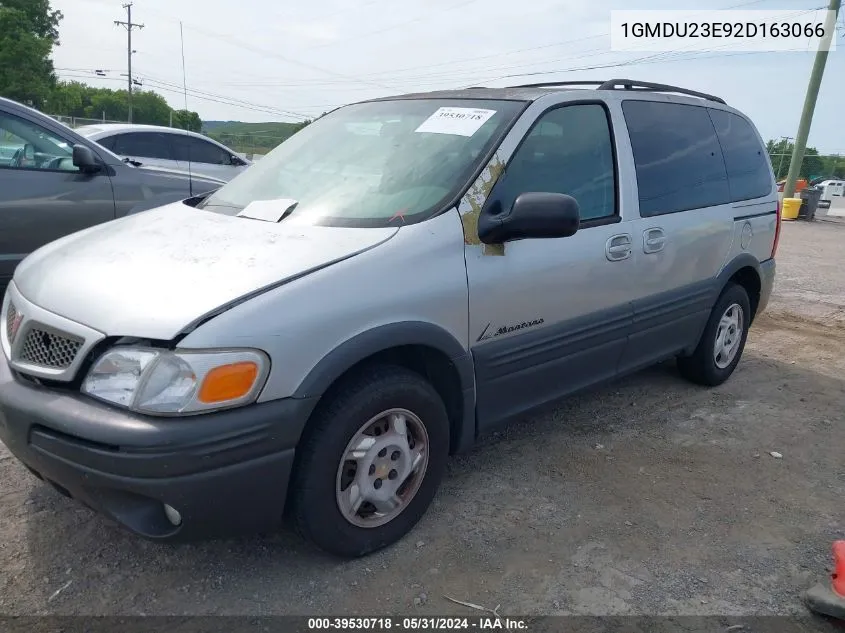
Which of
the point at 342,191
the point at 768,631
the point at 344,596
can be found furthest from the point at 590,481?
the point at 342,191

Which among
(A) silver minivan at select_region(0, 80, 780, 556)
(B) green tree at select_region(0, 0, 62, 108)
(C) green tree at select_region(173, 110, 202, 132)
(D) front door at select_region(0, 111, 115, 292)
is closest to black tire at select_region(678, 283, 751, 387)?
(A) silver minivan at select_region(0, 80, 780, 556)

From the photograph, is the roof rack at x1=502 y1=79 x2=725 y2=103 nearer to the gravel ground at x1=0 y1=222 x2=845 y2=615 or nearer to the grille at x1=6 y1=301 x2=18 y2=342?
the gravel ground at x1=0 y1=222 x2=845 y2=615

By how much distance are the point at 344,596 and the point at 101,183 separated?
4.03 m

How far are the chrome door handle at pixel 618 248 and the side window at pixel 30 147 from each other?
13.0 ft

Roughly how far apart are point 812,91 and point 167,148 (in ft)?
54.4

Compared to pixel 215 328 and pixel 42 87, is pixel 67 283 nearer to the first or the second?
pixel 215 328

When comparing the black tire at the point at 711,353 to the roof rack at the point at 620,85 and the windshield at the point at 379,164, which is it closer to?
the roof rack at the point at 620,85

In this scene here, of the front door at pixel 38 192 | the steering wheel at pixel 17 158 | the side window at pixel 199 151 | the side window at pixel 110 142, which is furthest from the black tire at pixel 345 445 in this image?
the side window at pixel 199 151

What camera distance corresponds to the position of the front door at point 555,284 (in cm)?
299

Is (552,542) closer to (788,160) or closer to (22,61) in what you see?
(788,160)

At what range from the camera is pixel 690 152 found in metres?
4.26

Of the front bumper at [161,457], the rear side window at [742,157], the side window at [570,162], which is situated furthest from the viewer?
the rear side window at [742,157]

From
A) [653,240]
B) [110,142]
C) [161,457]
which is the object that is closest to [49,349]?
[161,457]

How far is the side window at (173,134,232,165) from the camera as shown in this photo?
996 centimetres
